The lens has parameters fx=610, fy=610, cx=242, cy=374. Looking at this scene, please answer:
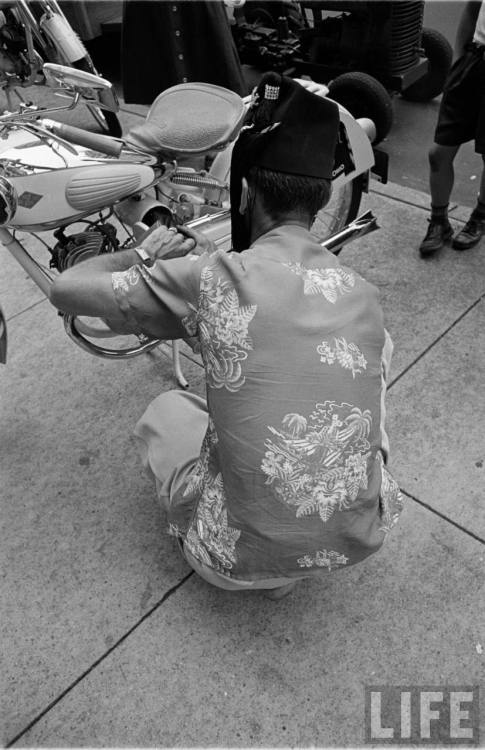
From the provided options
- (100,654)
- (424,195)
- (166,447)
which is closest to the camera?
(100,654)

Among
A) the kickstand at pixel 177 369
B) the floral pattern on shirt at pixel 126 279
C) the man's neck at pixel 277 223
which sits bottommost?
the kickstand at pixel 177 369

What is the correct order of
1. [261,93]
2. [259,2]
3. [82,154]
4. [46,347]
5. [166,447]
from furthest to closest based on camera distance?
[259,2]
[46,347]
[82,154]
[166,447]
[261,93]

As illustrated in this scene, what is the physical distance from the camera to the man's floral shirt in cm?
127

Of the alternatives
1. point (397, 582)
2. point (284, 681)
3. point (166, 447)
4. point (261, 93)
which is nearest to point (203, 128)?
point (261, 93)

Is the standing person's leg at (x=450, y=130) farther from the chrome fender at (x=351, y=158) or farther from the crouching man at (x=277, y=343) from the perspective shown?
the crouching man at (x=277, y=343)

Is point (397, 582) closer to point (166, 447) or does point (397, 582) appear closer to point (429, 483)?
point (429, 483)

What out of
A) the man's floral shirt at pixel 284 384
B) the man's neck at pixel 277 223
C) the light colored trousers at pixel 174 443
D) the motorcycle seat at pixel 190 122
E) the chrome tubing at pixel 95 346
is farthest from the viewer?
the motorcycle seat at pixel 190 122

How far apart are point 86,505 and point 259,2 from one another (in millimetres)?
4807

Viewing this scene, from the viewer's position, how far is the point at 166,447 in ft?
6.55

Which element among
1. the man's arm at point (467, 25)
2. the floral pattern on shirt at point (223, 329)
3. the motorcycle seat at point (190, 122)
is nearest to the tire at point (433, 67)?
the man's arm at point (467, 25)

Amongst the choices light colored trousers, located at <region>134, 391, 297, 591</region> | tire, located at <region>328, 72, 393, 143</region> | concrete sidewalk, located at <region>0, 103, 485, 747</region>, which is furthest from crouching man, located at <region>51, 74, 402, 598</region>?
tire, located at <region>328, 72, 393, 143</region>

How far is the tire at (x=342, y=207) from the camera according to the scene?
3.21 meters

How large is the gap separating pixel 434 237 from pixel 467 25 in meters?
1.00

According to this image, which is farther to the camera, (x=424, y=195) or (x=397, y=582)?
(x=424, y=195)
